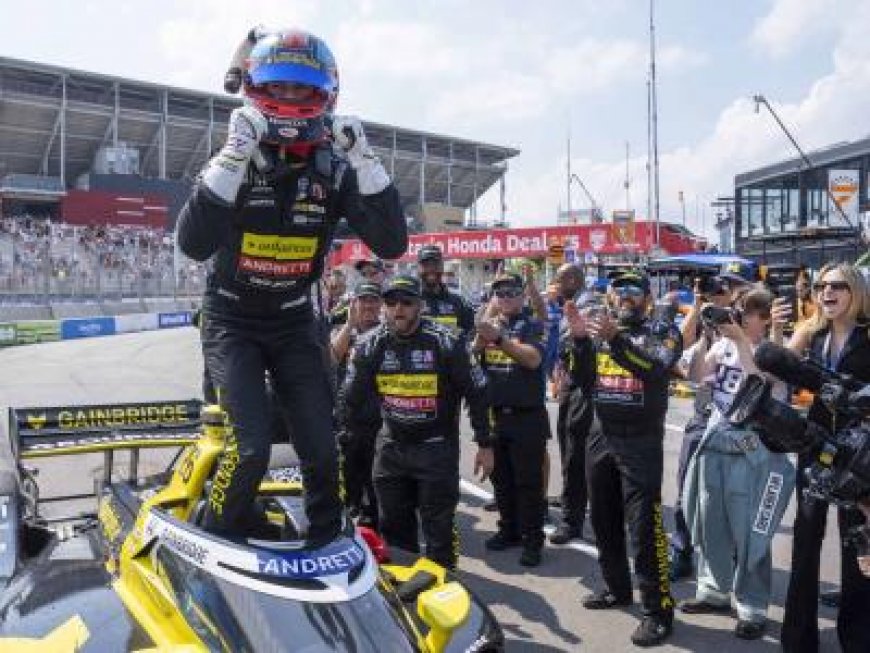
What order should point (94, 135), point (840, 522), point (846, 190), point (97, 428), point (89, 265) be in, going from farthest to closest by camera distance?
point (94, 135) < point (89, 265) < point (846, 190) < point (97, 428) < point (840, 522)

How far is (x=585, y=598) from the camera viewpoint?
16.3 ft

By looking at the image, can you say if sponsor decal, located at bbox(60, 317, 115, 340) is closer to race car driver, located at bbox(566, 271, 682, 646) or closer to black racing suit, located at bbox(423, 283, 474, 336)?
black racing suit, located at bbox(423, 283, 474, 336)

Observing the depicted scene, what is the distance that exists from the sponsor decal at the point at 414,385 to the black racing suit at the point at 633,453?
0.83 m

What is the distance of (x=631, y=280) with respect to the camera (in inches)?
190

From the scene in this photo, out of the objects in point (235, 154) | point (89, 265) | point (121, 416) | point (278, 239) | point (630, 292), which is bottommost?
point (121, 416)

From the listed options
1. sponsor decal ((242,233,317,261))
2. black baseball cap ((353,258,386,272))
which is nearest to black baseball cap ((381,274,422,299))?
sponsor decal ((242,233,317,261))

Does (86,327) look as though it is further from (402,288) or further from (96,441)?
(402,288)

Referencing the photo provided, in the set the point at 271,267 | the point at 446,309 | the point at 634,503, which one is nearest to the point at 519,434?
the point at 634,503

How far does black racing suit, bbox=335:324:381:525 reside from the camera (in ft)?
19.4

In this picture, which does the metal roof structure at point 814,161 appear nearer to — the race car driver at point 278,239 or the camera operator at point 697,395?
the camera operator at point 697,395

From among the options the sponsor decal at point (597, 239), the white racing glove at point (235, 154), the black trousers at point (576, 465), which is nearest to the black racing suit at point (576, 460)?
the black trousers at point (576, 465)

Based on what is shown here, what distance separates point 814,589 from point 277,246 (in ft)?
9.14

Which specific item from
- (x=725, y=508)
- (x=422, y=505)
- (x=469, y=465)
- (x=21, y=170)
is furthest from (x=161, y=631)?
(x=21, y=170)

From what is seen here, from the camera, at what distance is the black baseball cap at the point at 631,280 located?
4.82 meters
